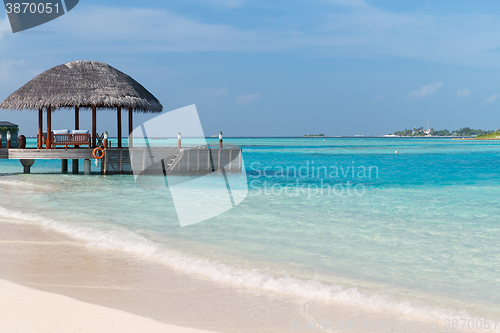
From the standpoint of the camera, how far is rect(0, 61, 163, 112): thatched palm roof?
1702cm

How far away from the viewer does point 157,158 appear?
60.0 ft

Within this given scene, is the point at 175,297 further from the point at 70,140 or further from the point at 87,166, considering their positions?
the point at 87,166

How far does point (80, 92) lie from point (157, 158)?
3941 millimetres

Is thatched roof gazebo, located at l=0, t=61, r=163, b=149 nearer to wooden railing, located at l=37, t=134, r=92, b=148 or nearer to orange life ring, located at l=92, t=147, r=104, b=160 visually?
wooden railing, located at l=37, t=134, r=92, b=148

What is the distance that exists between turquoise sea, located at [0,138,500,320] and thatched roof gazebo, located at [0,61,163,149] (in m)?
5.02

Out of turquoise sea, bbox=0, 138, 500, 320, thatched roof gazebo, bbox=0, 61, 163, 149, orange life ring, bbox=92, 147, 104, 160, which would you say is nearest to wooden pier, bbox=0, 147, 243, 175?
orange life ring, bbox=92, 147, 104, 160

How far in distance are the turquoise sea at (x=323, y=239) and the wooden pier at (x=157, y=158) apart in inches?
171

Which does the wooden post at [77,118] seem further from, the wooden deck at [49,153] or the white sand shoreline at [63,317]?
the white sand shoreline at [63,317]

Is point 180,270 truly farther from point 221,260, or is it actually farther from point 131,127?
point 131,127

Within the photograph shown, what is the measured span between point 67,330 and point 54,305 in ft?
1.74

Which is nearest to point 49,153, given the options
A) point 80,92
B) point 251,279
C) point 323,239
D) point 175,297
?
point 80,92

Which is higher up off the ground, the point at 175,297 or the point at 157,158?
the point at 157,158

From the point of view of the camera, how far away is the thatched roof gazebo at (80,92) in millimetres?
17031

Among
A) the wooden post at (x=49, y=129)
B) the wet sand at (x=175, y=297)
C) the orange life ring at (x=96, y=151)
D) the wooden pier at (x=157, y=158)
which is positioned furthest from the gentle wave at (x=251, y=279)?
the wooden post at (x=49, y=129)
